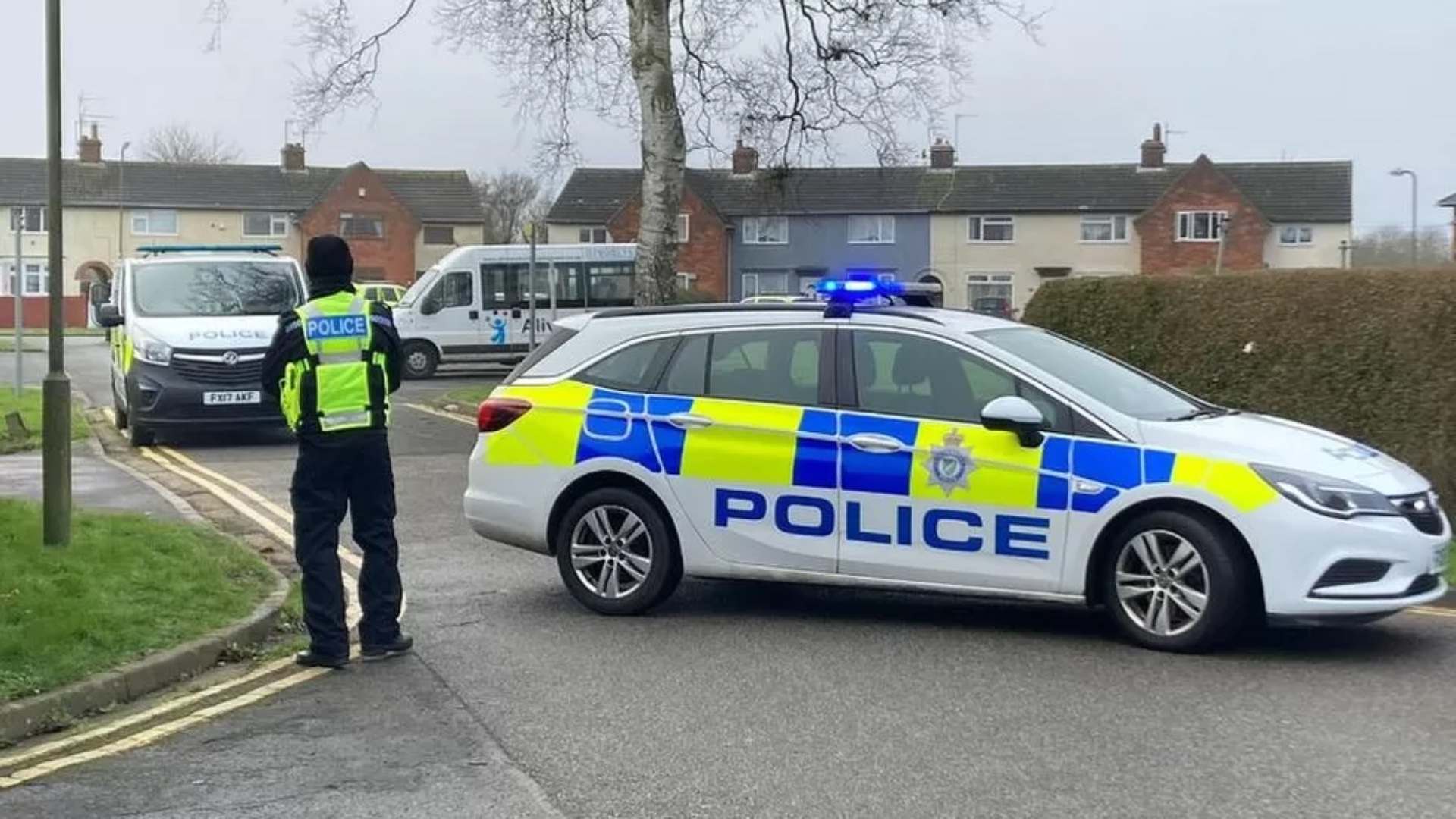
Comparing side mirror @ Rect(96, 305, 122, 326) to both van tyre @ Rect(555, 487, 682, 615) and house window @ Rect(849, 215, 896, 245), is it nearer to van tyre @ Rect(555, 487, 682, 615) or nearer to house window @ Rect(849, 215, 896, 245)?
van tyre @ Rect(555, 487, 682, 615)

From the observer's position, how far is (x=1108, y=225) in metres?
62.1

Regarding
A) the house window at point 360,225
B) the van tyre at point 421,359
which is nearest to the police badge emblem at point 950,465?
the van tyre at point 421,359

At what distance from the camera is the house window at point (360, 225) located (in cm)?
6750

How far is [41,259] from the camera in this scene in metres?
67.4

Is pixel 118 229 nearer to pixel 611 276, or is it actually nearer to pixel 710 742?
pixel 611 276

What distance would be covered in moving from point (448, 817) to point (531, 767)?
59 cm

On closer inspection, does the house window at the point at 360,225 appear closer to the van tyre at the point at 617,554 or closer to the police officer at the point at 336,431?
the van tyre at the point at 617,554

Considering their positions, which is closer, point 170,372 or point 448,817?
point 448,817

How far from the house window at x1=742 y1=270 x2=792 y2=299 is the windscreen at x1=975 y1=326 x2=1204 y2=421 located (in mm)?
55984

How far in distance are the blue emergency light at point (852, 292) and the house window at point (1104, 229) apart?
5495 centimetres

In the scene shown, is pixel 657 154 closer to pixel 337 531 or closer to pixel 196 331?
pixel 196 331

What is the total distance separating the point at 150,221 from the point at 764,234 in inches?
1056

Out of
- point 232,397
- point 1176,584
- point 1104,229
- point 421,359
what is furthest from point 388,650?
point 1104,229

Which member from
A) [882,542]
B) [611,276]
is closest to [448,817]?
[882,542]
